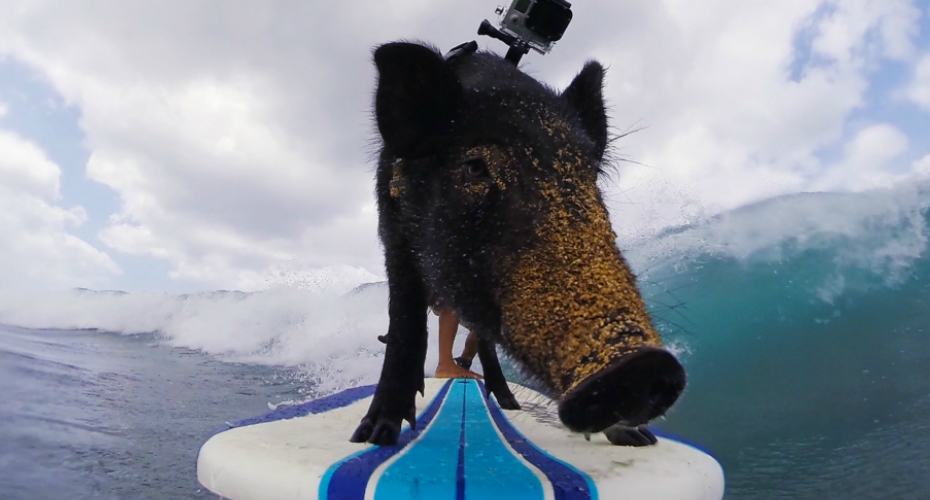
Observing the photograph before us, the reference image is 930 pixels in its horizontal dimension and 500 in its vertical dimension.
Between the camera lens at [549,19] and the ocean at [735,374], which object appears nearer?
the camera lens at [549,19]

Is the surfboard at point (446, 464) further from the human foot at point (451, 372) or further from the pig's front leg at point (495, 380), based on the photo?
the human foot at point (451, 372)

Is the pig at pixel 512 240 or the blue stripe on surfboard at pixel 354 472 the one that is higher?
the pig at pixel 512 240

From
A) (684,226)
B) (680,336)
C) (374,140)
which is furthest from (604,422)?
(684,226)

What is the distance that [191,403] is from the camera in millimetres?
4934

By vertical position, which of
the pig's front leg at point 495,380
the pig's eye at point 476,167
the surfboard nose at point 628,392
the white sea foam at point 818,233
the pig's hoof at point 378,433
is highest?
the white sea foam at point 818,233

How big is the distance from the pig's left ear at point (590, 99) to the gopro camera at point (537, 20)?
196 millimetres

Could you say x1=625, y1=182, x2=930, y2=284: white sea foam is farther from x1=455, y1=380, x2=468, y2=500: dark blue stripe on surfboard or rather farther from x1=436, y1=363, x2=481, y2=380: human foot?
x1=455, y1=380, x2=468, y2=500: dark blue stripe on surfboard

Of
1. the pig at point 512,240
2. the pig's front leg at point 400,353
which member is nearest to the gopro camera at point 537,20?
the pig at point 512,240

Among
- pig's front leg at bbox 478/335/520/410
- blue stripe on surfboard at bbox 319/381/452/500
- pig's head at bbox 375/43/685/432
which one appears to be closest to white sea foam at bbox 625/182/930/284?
pig's front leg at bbox 478/335/520/410

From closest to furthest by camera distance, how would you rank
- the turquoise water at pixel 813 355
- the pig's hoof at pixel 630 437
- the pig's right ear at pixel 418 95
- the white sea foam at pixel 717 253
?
the pig's right ear at pixel 418 95 → the pig's hoof at pixel 630 437 → the turquoise water at pixel 813 355 → the white sea foam at pixel 717 253

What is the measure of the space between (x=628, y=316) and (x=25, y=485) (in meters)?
2.85

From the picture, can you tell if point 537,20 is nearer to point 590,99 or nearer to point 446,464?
point 590,99

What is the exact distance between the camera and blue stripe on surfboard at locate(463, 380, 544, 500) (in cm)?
159

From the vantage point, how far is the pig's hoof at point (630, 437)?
2.39 meters
